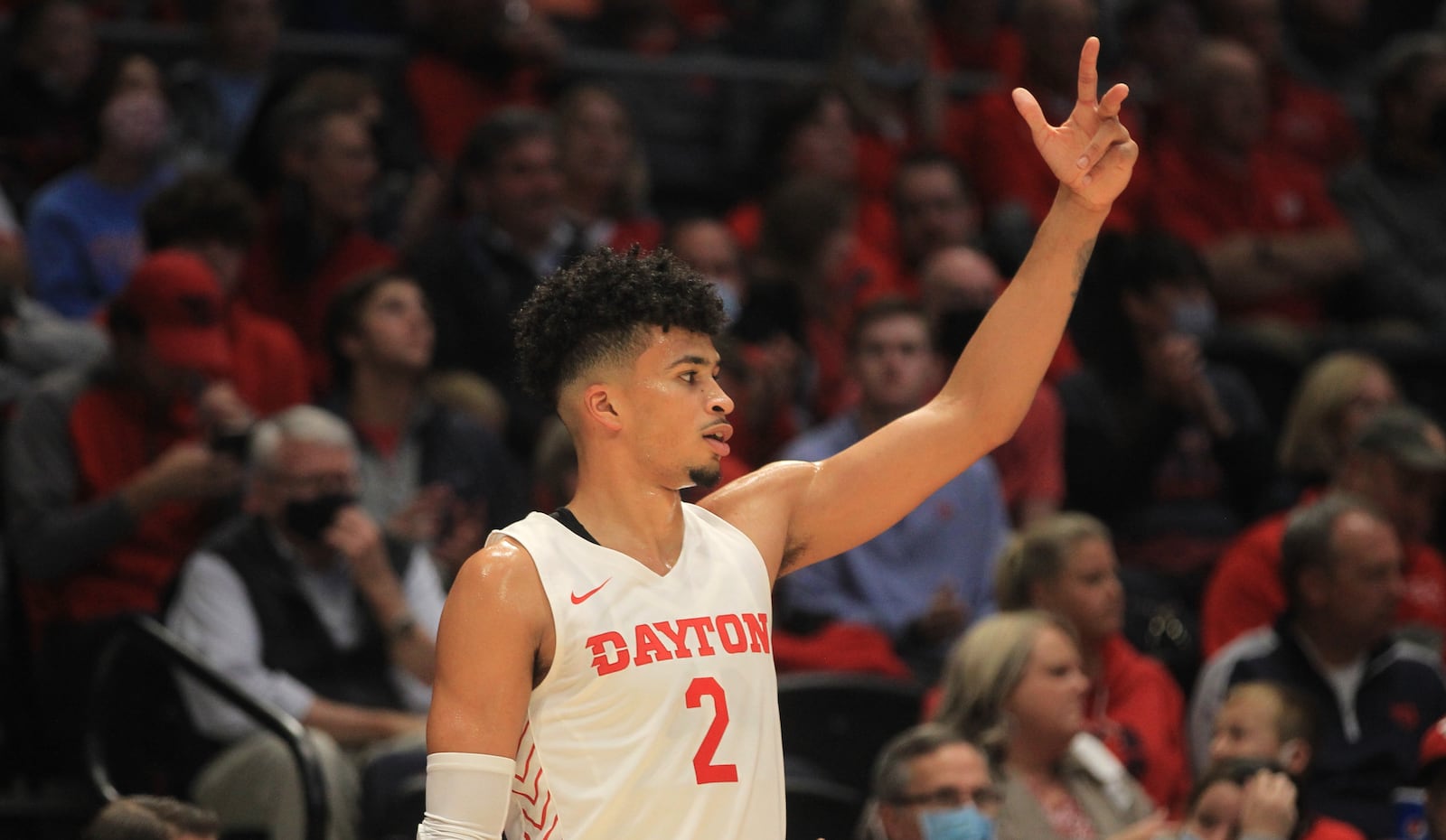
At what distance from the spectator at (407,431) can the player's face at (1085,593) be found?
6.29ft

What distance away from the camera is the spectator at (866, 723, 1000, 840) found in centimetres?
482

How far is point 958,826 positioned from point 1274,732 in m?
1.27

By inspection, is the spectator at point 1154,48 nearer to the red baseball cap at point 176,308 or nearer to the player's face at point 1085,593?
the player's face at point 1085,593

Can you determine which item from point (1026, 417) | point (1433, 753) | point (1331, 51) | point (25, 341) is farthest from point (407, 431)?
point (1331, 51)

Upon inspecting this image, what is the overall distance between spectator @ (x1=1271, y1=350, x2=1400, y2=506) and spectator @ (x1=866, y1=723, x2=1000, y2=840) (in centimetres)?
300

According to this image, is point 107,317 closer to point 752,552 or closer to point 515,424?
point 515,424

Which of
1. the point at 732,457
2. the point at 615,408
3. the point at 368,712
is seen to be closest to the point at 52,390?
the point at 368,712

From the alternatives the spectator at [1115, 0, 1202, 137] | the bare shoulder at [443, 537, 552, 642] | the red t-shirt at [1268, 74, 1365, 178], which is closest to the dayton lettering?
the bare shoulder at [443, 537, 552, 642]

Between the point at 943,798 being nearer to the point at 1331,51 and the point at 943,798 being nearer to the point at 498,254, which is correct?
the point at 498,254

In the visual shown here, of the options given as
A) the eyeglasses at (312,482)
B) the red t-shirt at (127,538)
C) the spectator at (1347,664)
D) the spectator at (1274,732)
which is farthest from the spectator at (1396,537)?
the red t-shirt at (127,538)

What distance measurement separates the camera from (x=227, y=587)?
573 cm

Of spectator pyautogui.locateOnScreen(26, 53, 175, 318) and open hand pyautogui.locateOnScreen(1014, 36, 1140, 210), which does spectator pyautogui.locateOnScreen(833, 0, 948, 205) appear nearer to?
spectator pyautogui.locateOnScreen(26, 53, 175, 318)

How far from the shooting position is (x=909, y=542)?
6.91 meters

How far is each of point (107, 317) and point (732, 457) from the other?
2286 millimetres
